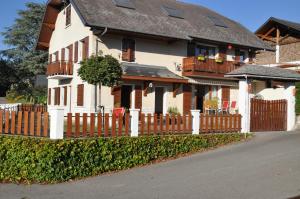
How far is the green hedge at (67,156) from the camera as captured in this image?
10117mm

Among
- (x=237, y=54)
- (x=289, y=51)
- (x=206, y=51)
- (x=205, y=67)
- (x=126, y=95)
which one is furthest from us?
(x=289, y=51)

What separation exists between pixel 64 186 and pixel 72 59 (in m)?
15.9

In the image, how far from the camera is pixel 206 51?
26141 millimetres

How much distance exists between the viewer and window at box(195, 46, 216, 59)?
2583 centimetres

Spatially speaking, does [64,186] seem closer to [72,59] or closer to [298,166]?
[298,166]

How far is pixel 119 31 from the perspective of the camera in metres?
20.9

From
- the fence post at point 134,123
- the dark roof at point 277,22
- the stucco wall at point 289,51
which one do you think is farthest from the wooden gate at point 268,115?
the stucco wall at point 289,51

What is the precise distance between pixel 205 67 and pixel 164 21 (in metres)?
3.87

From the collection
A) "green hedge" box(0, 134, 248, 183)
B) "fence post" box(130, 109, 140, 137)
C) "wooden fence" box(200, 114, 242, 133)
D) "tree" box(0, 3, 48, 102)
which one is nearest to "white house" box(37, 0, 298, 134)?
"wooden fence" box(200, 114, 242, 133)

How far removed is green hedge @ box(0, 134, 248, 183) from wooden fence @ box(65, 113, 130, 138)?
62 cm

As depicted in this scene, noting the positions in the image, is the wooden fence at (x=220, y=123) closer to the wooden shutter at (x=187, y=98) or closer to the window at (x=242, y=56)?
the wooden shutter at (x=187, y=98)

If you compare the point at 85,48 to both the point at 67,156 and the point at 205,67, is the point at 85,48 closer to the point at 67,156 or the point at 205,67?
the point at 205,67

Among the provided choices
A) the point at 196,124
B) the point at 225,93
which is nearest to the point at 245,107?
the point at 196,124

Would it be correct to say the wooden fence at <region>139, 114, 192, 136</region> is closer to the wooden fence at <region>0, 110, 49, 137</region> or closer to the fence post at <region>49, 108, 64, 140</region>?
the fence post at <region>49, 108, 64, 140</region>
